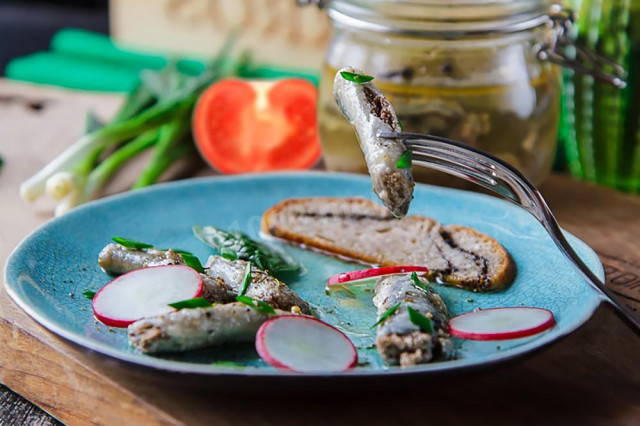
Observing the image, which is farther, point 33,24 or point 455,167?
point 33,24

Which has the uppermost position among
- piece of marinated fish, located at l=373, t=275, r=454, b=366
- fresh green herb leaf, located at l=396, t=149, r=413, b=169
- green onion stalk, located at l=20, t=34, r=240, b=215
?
fresh green herb leaf, located at l=396, t=149, r=413, b=169

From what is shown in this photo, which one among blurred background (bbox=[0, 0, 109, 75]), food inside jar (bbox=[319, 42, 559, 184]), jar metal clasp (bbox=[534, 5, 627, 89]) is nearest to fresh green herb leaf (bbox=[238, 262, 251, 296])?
food inside jar (bbox=[319, 42, 559, 184])

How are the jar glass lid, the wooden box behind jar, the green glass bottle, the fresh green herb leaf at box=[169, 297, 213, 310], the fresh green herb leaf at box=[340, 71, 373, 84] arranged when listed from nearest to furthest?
1. the fresh green herb leaf at box=[169, 297, 213, 310]
2. the fresh green herb leaf at box=[340, 71, 373, 84]
3. the jar glass lid
4. the green glass bottle
5. the wooden box behind jar

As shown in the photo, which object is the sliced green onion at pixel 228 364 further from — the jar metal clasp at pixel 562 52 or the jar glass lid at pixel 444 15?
the jar metal clasp at pixel 562 52

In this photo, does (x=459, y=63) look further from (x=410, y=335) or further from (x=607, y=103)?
(x=410, y=335)

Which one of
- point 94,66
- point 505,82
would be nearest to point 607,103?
point 505,82

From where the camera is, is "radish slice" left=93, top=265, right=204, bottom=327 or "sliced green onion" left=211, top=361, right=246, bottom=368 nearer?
"sliced green onion" left=211, top=361, right=246, bottom=368

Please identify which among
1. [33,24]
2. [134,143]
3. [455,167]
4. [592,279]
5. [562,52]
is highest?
[562,52]

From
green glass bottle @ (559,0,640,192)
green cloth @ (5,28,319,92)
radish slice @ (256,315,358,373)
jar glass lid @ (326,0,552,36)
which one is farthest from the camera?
green cloth @ (5,28,319,92)

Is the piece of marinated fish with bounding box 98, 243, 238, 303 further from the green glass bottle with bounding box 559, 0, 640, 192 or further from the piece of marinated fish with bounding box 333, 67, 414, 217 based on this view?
the green glass bottle with bounding box 559, 0, 640, 192
